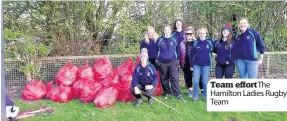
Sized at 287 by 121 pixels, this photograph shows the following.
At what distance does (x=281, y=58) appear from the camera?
3645 mm

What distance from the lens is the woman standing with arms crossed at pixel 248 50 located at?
2904 mm

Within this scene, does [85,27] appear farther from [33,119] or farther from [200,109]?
[200,109]

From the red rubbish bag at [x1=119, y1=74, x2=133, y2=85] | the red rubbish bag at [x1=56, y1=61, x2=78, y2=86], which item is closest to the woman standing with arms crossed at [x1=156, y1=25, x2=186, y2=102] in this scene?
the red rubbish bag at [x1=119, y1=74, x2=133, y2=85]

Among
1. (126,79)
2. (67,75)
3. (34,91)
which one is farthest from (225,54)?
(34,91)

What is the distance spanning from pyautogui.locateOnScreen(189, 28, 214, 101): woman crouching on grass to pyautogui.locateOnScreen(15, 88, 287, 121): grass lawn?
8.2 inches

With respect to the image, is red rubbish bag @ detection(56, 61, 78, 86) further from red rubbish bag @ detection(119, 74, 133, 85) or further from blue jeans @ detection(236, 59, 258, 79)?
blue jeans @ detection(236, 59, 258, 79)

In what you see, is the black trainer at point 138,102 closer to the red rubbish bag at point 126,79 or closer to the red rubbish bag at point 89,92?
the red rubbish bag at point 126,79

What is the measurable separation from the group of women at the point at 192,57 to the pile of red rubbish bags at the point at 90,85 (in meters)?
0.22

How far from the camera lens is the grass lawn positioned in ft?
9.22

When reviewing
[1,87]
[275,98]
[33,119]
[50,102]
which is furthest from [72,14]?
[275,98]

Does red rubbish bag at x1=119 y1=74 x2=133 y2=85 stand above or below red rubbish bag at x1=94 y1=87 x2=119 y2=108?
above

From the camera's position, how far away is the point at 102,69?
3496mm

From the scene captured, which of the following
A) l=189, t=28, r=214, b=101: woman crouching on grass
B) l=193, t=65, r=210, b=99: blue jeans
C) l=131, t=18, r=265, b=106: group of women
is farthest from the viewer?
l=193, t=65, r=210, b=99: blue jeans

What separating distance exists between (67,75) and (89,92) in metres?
0.37
